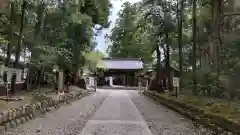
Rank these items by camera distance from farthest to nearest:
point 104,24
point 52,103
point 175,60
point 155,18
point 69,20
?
point 104,24 < point 175,60 < point 155,18 < point 69,20 < point 52,103

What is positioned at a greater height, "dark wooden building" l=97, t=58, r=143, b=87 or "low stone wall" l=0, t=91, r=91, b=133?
"dark wooden building" l=97, t=58, r=143, b=87

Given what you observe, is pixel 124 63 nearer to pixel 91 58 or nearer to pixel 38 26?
pixel 91 58

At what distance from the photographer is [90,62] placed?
3391 centimetres

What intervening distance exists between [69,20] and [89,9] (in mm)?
10815

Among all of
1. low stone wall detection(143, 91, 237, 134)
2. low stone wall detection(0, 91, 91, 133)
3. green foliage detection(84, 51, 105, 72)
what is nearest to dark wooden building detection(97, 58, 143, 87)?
green foliage detection(84, 51, 105, 72)

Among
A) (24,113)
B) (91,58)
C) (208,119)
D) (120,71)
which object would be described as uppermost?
(91,58)

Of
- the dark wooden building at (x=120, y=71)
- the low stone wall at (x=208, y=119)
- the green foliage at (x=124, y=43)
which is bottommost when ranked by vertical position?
the low stone wall at (x=208, y=119)

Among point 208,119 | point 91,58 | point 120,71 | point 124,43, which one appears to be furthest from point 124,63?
point 208,119

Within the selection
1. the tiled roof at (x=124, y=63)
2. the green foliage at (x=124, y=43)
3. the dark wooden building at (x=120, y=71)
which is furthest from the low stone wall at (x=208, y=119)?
the dark wooden building at (x=120, y=71)

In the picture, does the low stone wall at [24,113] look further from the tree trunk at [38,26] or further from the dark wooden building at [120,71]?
the dark wooden building at [120,71]

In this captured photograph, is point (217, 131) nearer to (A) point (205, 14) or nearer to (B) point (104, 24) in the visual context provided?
(A) point (205, 14)

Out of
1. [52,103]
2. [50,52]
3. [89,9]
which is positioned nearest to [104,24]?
[89,9]

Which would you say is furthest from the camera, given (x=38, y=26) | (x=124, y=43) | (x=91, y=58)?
(x=124, y=43)

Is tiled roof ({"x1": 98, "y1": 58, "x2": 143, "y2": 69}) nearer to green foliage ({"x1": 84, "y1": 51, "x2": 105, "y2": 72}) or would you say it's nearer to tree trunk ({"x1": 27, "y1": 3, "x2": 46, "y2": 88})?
green foliage ({"x1": 84, "y1": 51, "x2": 105, "y2": 72})
